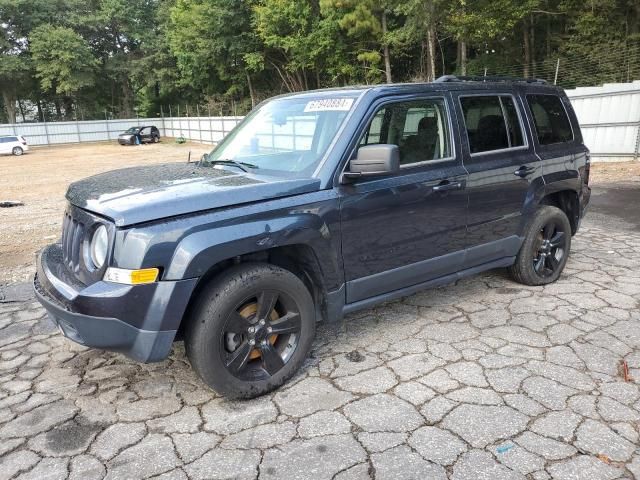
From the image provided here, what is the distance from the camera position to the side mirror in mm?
3102

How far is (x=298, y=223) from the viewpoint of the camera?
3068mm

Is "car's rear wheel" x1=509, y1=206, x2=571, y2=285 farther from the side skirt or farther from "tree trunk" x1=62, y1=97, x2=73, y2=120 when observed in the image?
"tree trunk" x1=62, y1=97, x2=73, y2=120

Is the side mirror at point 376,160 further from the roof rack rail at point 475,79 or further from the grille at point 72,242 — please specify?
the grille at point 72,242

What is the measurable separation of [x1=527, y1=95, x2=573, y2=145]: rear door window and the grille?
3.82 m

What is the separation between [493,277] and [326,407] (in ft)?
9.21

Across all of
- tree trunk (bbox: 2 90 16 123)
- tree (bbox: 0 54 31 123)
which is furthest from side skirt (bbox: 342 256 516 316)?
tree trunk (bbox: 2 90 16 123)

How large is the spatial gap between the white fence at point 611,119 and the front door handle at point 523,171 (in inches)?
407

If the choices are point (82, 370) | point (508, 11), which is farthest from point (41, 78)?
point (82, 370)

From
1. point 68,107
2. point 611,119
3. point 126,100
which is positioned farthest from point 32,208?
point 68,107

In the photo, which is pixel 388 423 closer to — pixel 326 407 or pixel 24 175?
pixel 326 407

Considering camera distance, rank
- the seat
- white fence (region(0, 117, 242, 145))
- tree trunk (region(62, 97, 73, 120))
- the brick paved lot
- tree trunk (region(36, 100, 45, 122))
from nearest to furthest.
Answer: the brick paved lot, the seat, white fence (region(0, 117, 242, 145)), tree trunk (region(62, 97, 73, 120)), tree trunk (region(36, 100, 45, 122))

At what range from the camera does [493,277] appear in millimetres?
5148

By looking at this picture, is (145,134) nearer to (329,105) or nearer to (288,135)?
(288,135)

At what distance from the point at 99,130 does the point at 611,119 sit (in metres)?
39.6
